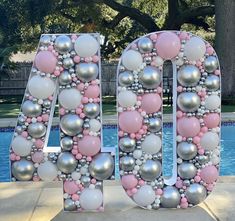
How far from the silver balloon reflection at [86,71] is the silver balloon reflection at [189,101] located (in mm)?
765

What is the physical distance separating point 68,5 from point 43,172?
1560 cm

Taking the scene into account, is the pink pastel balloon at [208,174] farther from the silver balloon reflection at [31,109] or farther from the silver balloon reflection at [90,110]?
the silver balloon reflection at [31,109]

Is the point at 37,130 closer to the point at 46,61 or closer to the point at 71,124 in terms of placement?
the point at 71,124

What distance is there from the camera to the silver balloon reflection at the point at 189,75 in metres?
3.65

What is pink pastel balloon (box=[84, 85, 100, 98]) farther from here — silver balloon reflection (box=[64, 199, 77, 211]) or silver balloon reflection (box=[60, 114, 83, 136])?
silver balloon reflection (box=[64, 199, 77, 211])

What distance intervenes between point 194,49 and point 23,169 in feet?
5.83

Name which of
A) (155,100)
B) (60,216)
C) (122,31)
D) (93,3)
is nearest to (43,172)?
(60,216)

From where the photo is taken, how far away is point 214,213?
12.5ft

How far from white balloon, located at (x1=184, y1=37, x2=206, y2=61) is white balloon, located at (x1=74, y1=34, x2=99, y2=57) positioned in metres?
0.78

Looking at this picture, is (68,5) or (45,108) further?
(68,5)

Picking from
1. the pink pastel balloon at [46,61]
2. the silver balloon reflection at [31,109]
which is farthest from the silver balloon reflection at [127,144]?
the pink pastel balloon at [46,61]

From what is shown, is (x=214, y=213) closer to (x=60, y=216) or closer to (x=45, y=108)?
(x=60, y=216)

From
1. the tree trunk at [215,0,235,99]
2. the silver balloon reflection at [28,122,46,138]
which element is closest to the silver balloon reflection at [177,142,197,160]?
the silver balloon reflection at [28,122,46,138]

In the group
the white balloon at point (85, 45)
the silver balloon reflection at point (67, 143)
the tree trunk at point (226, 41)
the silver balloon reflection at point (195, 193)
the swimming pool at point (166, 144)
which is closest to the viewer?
the white balloon at point (85, 45)
